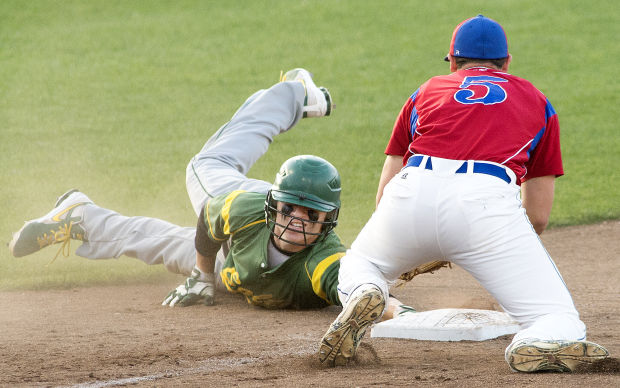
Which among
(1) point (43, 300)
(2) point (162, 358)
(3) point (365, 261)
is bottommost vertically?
(1) point (43, 300)

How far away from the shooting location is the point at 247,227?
4.84 metres

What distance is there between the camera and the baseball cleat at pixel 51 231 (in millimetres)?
6109

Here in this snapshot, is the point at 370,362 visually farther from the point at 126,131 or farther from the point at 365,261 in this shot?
the point at 126,131

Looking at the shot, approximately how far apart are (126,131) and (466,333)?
839 cm

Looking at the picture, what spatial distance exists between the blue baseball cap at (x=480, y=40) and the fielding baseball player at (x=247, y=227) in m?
1.04

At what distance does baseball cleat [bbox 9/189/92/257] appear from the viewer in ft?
20.0

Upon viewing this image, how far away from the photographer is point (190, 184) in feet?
19.7

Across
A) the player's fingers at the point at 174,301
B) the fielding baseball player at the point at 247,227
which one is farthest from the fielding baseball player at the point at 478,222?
the player's fingers at the point at 174,301

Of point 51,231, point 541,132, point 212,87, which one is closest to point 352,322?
point 541,132

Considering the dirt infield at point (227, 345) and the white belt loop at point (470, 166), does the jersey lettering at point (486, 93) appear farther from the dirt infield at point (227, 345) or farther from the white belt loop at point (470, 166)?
the dirt infield at point (227, 345)

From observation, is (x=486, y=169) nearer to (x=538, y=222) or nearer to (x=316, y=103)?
(x=538, y=222)

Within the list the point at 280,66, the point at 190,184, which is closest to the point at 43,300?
the point at 190,184

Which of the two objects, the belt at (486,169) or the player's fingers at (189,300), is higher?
the belt at (486,169)

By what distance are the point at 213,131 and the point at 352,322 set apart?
8504 millimetres
